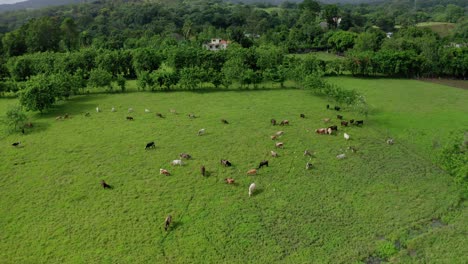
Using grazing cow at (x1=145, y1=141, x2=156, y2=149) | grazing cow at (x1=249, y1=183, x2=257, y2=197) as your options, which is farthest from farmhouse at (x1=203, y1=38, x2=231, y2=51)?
grazing cow at (x1=249, y1=183, x2=257, y2=197)

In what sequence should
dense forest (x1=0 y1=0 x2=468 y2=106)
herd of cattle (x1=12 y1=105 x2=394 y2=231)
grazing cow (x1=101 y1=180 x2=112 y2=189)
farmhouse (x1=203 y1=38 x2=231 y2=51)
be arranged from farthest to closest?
1. farmhouse (x1=203 y1=38 x2=231 y2=51)
2. dense forest (x1=0 y1=0 x2=468 y2=106)
3. herd of cattle (x1=12 y1=105 x2=394 y2=231)
4. grazing cow (x1=101 y1=180 x2=112 y2=189)

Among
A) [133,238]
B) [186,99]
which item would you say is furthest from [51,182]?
[186,99]

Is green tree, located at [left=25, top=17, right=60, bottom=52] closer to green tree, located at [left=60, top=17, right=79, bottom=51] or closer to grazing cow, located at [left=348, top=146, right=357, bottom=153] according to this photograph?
green tree, located at [left=60, top=17, right=79, bottom=51]

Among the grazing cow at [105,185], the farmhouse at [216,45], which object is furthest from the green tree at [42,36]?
the grazing cow at [105,185]

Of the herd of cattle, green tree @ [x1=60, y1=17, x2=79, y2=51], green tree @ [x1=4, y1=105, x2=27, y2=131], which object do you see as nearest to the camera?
the herd of cattle

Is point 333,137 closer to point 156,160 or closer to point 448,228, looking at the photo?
point 448,228

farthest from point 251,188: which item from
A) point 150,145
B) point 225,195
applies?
point 150,145

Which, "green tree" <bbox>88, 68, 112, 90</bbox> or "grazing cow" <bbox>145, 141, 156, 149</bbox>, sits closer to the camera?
"grazing cow" <bbox>145, 141, 156, 149</bbox>

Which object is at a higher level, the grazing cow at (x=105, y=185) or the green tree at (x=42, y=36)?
the green tree at (x=42, y=36)

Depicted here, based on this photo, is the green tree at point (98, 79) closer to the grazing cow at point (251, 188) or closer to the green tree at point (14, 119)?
the green tree at point (14, 119)
